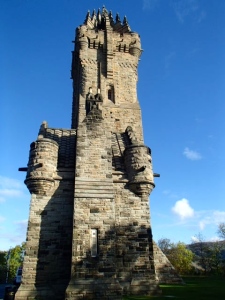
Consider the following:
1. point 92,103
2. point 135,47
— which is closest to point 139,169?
point 92,103

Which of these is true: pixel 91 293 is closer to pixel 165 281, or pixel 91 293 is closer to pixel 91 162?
pixel 91 162

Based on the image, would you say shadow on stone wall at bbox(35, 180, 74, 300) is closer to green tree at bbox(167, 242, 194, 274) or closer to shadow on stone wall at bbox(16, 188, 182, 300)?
shadow on stone wall at bbox(16, 188, 182, 300)

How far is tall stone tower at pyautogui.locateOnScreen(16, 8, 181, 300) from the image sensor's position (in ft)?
34.4

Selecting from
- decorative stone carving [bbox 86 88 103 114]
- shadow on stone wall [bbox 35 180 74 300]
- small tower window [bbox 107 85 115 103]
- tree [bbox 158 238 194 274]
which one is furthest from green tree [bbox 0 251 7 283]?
decorative stone carving [bbox 86 88 103 114]

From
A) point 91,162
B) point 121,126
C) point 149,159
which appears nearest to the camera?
point 91,162

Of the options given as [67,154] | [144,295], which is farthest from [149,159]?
[144,295]

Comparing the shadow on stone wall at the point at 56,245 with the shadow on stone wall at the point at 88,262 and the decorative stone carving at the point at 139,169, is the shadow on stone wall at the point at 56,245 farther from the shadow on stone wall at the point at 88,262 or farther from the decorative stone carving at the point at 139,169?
the decorative stone carving at the point at 139,169

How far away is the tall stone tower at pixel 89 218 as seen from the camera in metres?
10.5

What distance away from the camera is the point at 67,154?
47.2ft

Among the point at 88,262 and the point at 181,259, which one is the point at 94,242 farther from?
the point at 181,259

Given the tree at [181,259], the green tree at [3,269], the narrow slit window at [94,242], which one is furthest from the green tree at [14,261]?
the narrow slit window at [94,242]

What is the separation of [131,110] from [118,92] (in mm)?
1858

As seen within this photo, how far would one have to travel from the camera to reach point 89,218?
1130cm

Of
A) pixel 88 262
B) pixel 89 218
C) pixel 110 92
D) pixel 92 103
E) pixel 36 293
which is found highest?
pixel 110 92
